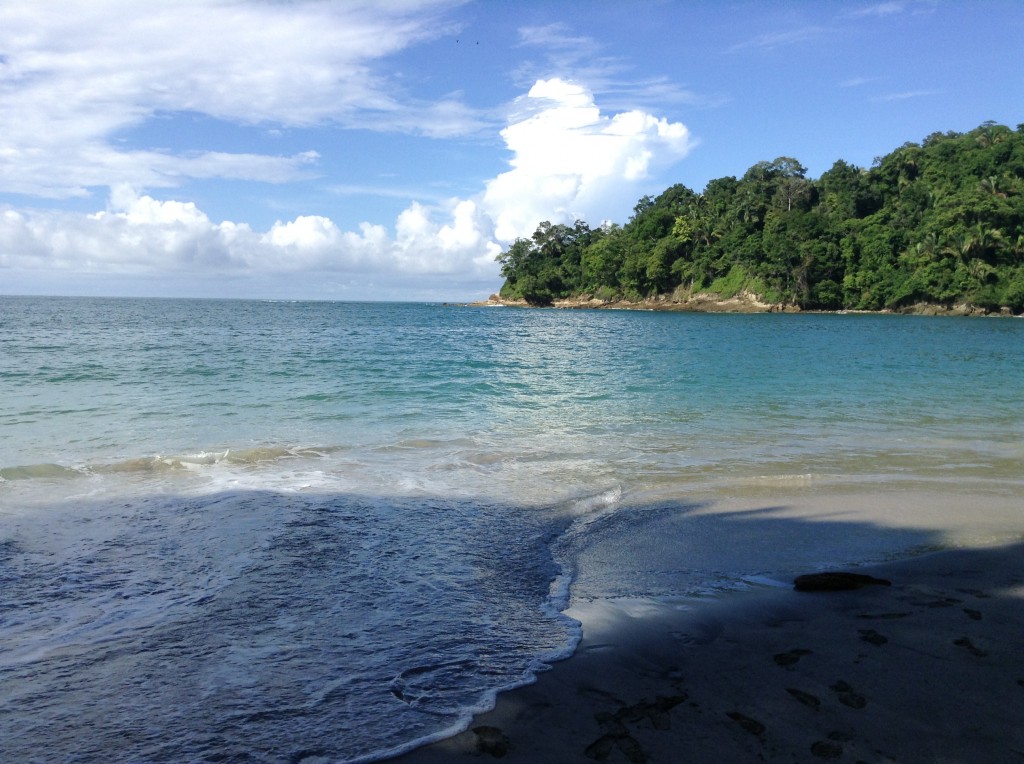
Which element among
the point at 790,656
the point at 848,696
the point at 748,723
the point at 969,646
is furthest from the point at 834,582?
the point at 748,723

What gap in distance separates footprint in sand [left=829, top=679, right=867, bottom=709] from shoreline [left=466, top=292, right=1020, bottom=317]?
3619 inches

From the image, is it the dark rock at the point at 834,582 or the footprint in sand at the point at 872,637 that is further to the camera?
the dark rock at the point at 834,582

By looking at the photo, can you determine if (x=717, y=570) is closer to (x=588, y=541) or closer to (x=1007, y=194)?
(x=588, y=541)

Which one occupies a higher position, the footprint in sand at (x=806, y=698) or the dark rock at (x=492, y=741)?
the footprint in sand at (x=806, y=698)

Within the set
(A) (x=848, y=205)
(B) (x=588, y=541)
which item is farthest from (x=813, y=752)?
(A) (x=848, y=205)

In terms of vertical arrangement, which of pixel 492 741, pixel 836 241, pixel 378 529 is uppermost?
pixel 836 241

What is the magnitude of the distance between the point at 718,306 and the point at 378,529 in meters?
102

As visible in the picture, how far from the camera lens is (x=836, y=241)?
94438 millimetres

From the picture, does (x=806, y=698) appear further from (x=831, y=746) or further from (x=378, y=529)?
(x=378, y=529)

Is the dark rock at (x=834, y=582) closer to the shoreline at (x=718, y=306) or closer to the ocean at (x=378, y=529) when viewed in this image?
the ocean at (x=378, y=529)

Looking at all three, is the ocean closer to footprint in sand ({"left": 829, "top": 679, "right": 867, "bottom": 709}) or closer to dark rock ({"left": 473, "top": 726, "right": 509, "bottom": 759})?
dark rock ({"left": 473, "top": 726, "right": 509, "bottom": 759})

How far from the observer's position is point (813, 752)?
3080 millimetres

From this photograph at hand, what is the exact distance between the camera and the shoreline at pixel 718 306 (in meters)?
82.0

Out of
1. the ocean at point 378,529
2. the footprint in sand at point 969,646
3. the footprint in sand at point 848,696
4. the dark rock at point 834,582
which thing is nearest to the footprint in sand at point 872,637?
the footprint in sand at point 969,646
